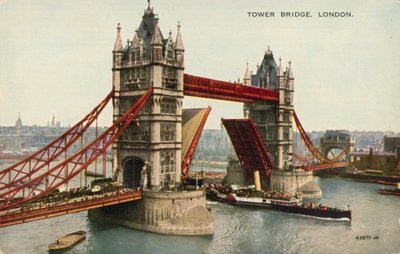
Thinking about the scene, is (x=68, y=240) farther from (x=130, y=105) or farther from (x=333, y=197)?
(x=333, y=197)

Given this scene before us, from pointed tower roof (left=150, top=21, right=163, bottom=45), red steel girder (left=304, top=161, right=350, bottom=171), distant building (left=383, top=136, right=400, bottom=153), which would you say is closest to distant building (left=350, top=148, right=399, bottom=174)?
red steel girder (left=304, top=161, right=350, bottom=171)

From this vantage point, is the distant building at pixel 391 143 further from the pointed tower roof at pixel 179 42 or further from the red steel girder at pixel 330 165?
the pointed tower roof at pixel 179 42

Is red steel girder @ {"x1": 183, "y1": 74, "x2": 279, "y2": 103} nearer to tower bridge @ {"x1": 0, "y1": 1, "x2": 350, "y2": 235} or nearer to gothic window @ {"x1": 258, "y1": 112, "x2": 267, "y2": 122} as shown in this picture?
tower bridge @ {"x1": 0, "y1": 1, "x2": 350, "y2": 235}

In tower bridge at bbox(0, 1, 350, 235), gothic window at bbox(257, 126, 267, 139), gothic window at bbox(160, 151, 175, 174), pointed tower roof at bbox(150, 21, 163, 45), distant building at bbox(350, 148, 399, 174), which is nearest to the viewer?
tower bridge at bbox(0, 1, 350, 235)

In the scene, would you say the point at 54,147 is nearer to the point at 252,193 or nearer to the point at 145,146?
the point at 145,146

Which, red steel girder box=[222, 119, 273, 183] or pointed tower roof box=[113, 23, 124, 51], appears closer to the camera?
pointed tower roof box=[113, 23, 124, 51]

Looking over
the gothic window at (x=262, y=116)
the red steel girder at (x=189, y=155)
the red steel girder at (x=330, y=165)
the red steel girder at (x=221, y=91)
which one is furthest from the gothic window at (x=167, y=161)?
the red steel girder at (x=330, y=165)

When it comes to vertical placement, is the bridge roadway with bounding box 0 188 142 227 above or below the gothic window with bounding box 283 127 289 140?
below
